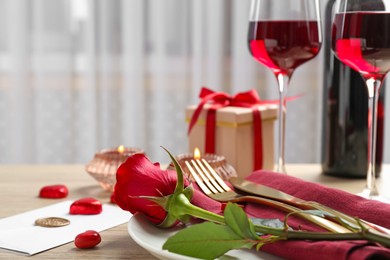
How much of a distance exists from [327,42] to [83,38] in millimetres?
1585

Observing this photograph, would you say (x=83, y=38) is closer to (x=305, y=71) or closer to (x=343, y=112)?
(x=305, y=71)

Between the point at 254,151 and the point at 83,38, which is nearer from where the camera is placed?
the point at 254,151

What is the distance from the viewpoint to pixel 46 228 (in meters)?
0.94

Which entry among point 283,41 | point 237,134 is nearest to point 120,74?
point 237,134

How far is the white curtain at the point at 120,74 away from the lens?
109 inches

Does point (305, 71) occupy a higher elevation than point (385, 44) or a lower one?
lower

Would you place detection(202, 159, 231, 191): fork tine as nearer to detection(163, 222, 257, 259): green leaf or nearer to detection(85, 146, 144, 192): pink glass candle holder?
detection(85, 146, 144, 192): pink glass candle holder

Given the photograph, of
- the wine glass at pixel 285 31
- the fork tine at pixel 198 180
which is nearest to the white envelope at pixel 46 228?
the fork tine at pixel 198 180

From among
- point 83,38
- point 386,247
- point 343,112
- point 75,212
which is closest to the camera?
point 386,247

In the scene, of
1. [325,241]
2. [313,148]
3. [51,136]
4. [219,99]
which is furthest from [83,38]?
[325,241]

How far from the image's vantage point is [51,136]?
2.88 metres

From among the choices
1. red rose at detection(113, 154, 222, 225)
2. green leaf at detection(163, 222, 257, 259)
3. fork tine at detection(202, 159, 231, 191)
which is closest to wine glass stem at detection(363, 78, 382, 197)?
fork tine at detection(202, 159, 231, 191)

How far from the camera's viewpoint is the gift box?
135 cm

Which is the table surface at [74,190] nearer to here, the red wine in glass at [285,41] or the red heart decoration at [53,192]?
the red heart decoration at [53,192]
